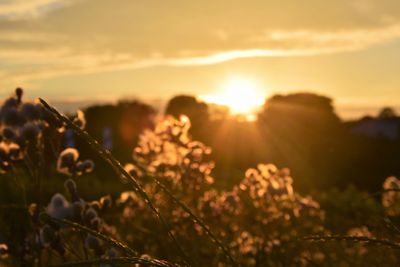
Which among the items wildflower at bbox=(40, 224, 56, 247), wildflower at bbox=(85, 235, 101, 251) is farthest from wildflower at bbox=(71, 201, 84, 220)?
wildflower at bbox=(40, 224, 56, 247)

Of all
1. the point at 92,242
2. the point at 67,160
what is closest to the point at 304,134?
the point at 67,160

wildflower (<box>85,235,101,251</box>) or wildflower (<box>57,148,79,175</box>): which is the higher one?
wildflower (<box>57,148,79,175</box>)

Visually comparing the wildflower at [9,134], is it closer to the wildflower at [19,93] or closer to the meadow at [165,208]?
the meadow at [165,208]

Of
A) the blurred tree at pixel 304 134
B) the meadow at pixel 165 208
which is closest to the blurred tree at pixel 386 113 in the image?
the blurred tree at pixel 304 134

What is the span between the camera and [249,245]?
22.8ft

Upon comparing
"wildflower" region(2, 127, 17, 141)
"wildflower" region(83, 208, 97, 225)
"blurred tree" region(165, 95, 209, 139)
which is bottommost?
"wildflower" region(83, 208, 97, 225)

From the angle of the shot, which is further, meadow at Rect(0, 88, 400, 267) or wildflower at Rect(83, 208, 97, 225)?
meadow at Rect(0, 88, 400, 267)

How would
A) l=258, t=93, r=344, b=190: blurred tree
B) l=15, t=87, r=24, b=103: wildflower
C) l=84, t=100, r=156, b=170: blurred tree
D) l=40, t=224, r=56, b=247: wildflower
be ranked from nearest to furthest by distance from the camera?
l=40, t=224, r=56, b=247: wildflower
l=15, t=87, r=24, b=103: wildflower
l=258, t=93, r=344, b=190: blurred tree
l=84, t=100, r=156, b=170: blurred tree

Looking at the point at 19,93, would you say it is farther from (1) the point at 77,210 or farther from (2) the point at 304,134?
(2) the point at 304,134

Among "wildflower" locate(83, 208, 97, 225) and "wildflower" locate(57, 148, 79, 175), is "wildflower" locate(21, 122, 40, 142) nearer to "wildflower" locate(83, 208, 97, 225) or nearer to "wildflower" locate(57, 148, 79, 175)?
"wildflower" locate(57, 148, 79, 175)

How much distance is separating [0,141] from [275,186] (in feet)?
11.3

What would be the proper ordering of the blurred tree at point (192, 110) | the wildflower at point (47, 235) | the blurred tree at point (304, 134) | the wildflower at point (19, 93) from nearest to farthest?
the wildflower at point (47, 235), the wildflower at point (19, 93), the blurred tree at point (304, 134), the blurred tree at point (192, 110)

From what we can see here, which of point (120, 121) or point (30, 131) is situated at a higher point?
point (120, 121)

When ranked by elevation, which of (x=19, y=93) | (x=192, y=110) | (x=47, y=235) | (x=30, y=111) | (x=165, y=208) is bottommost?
(x=165, y=208)
